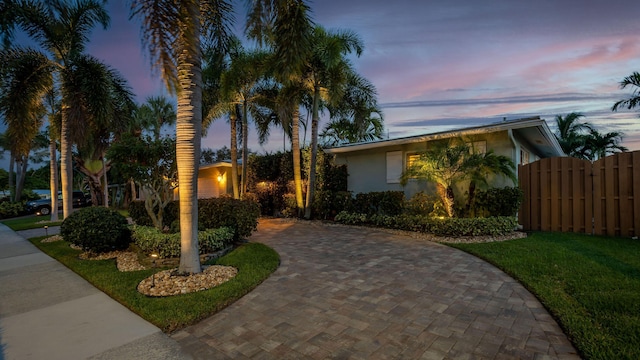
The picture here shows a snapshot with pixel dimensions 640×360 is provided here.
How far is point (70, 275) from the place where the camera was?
19.0ft

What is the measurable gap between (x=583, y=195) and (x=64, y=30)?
17191 mm

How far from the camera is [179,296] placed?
4227 mm

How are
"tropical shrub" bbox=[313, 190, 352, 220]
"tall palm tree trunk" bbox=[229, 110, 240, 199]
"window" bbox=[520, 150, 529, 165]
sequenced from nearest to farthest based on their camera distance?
1. "window" bbox=[520, 150, 529, 165]
2. "tropical shrub" bbox=[313, 190, 352, 220]
3. "tall palm tree trunk" bbox=[229, 110, 240, 199]

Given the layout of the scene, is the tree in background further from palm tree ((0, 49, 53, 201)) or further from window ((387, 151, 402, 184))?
palm tree ((0, 49, 53, 201))

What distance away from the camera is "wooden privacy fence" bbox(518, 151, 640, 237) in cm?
762

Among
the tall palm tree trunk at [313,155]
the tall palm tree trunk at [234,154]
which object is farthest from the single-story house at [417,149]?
the tall palm tree trunk at [234,154]

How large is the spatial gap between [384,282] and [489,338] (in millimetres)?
1822

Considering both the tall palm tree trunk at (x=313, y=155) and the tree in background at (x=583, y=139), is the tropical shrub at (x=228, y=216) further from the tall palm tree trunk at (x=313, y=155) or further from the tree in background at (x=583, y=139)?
the tree in background at (x=583, y=139)

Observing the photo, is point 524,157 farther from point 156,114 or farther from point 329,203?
point 156,114

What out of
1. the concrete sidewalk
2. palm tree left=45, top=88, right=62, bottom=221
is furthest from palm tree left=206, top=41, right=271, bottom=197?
the concrete sidewalk

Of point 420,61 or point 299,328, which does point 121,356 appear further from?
point 420,61

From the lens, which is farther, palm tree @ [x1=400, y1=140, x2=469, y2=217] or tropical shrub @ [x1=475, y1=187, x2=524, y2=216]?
palm tree @ [x1=400, y1=140, x2=469, y2=217]

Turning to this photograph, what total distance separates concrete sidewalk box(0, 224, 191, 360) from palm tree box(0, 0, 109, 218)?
6.21 meters

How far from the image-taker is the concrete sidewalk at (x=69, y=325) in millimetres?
2924
